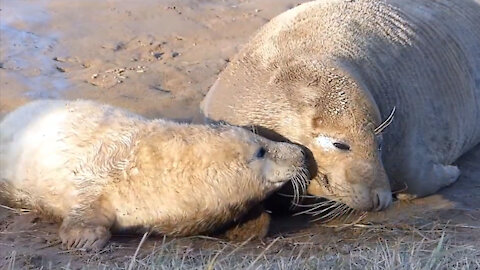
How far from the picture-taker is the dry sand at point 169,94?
13.4 feet

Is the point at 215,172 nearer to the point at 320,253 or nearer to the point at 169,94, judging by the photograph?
the point at 320,253

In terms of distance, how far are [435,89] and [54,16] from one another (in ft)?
14.1

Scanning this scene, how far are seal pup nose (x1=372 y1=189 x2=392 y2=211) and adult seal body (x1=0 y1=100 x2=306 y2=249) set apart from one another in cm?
36

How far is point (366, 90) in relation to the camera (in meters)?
4.70

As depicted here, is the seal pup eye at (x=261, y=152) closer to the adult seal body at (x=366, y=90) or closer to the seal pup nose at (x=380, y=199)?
the adult seal body at (x=366, y=90)

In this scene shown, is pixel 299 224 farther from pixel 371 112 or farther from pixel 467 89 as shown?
pixel 467 89

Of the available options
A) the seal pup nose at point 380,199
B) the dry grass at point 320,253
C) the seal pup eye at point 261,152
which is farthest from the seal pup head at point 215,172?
the seal pup nose at point 380,199

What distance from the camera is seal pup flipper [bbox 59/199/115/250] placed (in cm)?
429

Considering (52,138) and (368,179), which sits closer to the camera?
(368,179)

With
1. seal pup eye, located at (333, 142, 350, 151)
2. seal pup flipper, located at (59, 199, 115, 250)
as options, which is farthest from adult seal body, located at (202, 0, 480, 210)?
seal pup flipper, located at (59, 199, 115, 250)

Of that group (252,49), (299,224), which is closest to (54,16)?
(252,49)

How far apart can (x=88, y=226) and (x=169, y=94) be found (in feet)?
8.71

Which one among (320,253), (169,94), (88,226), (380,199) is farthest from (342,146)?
(169,94)

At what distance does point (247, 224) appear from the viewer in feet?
15.0
